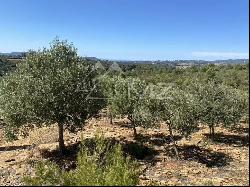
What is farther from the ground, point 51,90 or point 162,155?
point 51,90

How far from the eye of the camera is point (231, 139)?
43.0m

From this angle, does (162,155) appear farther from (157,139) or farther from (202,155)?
(157,139)

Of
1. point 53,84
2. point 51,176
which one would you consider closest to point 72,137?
point 53,84

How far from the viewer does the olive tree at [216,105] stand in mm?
40125

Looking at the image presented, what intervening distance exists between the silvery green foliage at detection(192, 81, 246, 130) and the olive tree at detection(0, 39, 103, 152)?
12.4m

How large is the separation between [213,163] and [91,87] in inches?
505

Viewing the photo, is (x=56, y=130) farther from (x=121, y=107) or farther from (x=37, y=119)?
(x=37, y=119)

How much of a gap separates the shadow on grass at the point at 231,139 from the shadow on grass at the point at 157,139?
15.3 feet

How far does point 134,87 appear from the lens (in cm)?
3806

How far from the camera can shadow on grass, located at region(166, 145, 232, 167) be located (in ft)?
107

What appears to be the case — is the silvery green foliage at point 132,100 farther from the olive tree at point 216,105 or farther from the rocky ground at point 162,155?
the olive tree at point 216,105

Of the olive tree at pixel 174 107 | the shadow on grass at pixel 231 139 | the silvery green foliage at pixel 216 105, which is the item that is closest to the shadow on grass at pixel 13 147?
the olive tree at pixel 174 107

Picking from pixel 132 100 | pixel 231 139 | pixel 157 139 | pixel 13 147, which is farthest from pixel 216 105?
pixel 13 147

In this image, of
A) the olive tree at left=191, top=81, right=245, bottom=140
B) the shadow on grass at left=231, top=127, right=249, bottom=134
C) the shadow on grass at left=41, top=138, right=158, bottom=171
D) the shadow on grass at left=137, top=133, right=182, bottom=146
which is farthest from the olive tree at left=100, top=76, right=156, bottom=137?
the shadow on grass at left=231, top=127, right=249, bottom=134
